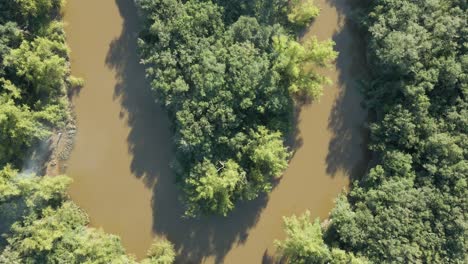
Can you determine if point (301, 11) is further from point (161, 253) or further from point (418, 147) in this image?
point (161, 253)

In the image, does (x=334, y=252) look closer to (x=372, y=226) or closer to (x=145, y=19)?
(x=372, y=226)

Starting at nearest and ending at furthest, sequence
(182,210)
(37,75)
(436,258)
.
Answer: (436,258)
(37,75)
(182,210)

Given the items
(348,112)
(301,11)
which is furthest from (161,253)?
(301,11)

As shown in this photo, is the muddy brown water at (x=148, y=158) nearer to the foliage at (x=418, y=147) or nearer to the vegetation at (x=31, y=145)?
the vegetation at (x=31, y=145)

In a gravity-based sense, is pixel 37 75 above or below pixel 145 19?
below

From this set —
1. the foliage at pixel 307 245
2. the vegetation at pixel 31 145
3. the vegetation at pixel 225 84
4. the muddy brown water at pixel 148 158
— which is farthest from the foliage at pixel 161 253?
the foliage at pixel 307 245

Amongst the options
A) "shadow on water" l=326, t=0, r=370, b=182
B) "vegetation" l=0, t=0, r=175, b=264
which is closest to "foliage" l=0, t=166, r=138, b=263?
"vegetation" l=0, t=0, r=175, b=264

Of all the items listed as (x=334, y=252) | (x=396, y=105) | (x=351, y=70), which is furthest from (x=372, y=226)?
(x=351, y=70)
